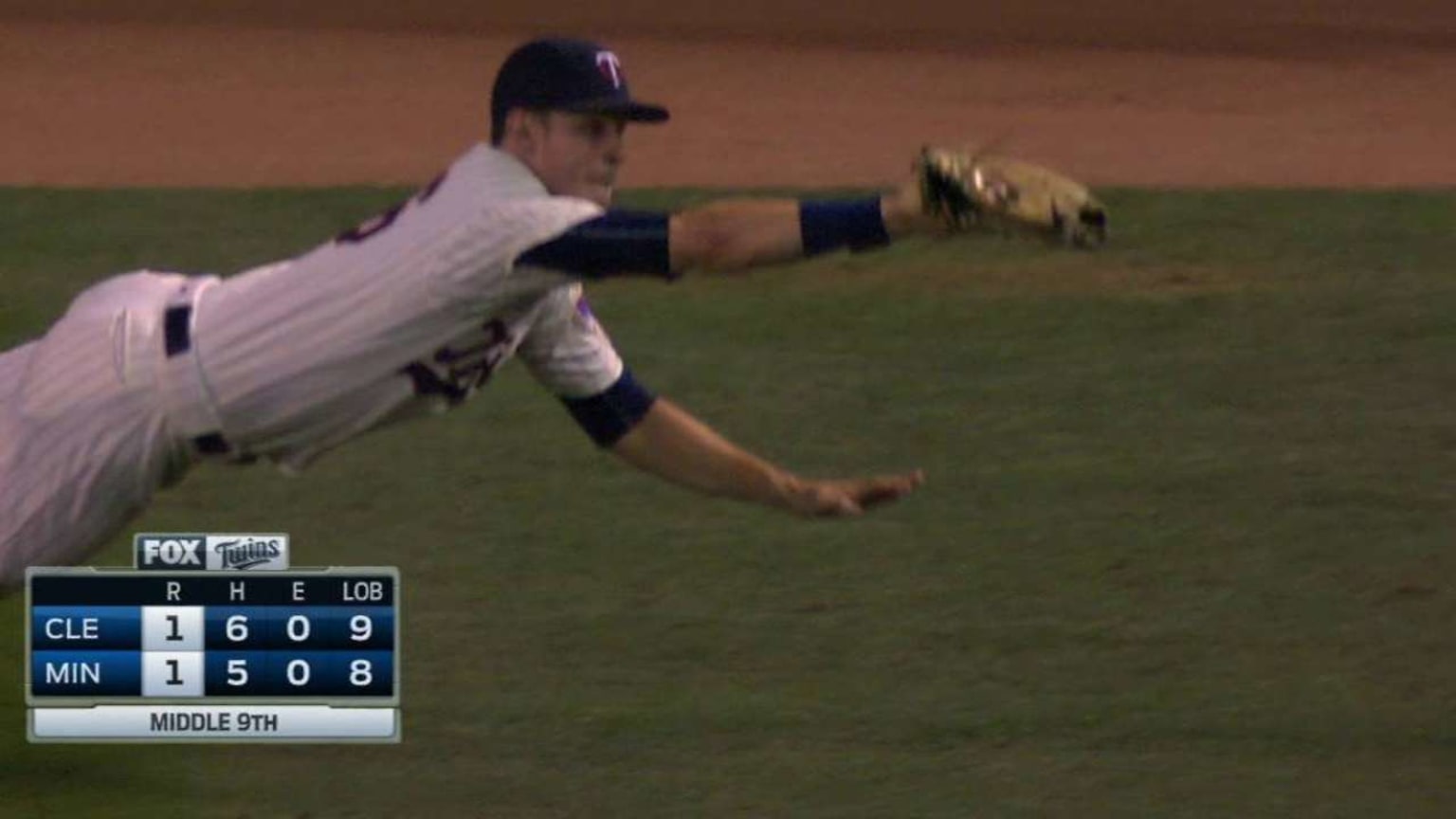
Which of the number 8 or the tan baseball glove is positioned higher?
the tan baseball glove

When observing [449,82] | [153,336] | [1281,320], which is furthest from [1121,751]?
[449,82]

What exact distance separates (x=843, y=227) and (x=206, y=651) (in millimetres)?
1752

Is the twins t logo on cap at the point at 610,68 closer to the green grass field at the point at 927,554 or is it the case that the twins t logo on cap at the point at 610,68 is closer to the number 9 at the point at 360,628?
the number 9 at the point at 360,628

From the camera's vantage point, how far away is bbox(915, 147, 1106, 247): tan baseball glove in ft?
13.3

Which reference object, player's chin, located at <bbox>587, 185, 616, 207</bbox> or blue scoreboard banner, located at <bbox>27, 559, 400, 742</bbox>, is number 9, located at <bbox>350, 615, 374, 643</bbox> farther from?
player's chin, located at <bbox>587, 185, 616, 207</bbox>

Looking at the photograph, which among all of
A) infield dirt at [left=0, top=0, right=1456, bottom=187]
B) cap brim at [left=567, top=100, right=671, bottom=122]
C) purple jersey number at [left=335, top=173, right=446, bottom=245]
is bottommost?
infield dirt at [left=0, top=0, right=1456, bottom=187]

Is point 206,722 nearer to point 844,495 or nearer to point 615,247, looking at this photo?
point 844,495

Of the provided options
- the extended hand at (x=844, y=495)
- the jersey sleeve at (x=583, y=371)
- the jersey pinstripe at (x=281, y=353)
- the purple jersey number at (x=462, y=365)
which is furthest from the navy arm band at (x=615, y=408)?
the purple jersey number at (x=462, y=365)

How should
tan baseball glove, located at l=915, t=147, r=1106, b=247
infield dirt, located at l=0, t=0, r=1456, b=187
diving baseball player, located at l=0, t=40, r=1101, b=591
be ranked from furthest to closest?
infield dirt, located at l=0, t=0, r=1456, b=187 < diving baseball player, located at l=0, t=40, r=1101, b=591 < tan baseball glove, located at l=915, t=147, r=1106, b=247

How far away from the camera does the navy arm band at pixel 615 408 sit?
205 inches

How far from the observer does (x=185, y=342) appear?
15.5ft

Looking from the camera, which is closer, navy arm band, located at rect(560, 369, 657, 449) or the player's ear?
the player's ear

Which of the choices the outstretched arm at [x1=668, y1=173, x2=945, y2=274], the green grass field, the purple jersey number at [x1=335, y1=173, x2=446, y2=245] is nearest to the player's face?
the purple jersey number at [x1=335, y1=173, x2=446, y2=245]

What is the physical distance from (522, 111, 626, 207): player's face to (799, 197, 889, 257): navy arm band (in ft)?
1.49
